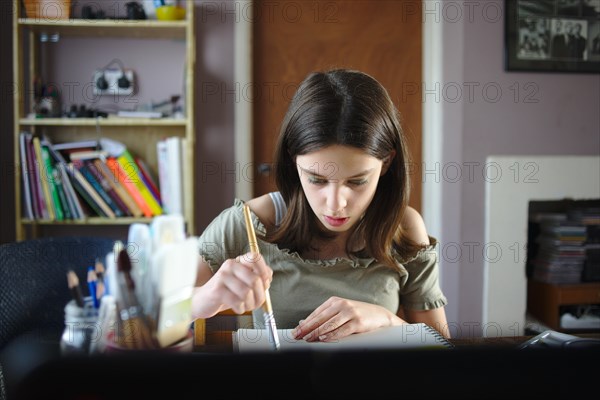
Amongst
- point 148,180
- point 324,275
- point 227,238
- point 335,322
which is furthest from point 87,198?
point 335,322

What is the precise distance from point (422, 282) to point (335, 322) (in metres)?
0.37

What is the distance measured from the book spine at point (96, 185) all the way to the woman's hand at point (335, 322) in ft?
5.48

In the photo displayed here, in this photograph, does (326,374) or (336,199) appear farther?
(336,199)

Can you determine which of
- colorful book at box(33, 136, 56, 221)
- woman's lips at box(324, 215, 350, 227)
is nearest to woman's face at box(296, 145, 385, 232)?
woman's lips at box(324, 215, 350, 227)

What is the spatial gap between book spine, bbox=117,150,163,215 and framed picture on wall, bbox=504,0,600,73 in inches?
68.4

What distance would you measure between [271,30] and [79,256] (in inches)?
69.5

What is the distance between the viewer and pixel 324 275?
123 cm

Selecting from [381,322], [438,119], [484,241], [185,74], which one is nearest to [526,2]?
[438,119]

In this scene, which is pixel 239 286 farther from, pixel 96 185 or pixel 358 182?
pixel 96 185

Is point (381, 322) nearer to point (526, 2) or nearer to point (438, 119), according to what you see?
point (438, 119)

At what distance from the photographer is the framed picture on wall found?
2777 millimetres

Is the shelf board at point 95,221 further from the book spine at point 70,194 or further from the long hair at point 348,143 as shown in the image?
the long hair at point 348,143

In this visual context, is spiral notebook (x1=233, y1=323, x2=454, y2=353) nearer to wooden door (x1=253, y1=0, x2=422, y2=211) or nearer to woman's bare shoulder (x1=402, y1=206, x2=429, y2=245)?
woman's bare shoulder (x1=402, y1=206, x2=429, y2=245)

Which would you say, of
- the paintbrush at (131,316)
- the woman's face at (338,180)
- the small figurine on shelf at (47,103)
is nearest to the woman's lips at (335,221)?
the woman's face at (338,180)
